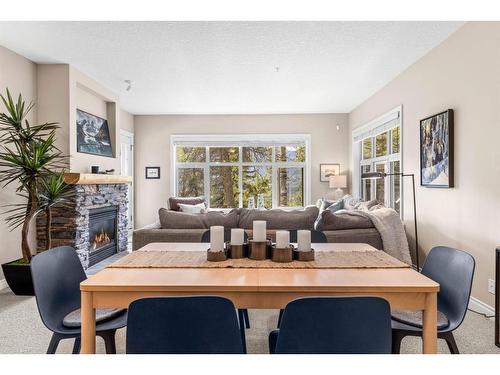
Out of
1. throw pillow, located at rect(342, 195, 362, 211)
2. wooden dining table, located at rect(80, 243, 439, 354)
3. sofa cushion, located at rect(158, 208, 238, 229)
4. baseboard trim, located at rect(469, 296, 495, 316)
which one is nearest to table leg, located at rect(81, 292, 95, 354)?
wooden dining table, located at rect(80, 243, 439, 354)

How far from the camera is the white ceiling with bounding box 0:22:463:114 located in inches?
127

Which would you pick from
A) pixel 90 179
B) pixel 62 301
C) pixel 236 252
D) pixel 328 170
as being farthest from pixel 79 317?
pixel 328 170

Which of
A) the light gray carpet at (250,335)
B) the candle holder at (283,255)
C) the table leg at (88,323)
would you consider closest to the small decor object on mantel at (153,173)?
the light gray carpet at (250,335)

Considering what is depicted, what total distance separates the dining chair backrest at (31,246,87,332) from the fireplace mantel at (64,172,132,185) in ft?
7.46

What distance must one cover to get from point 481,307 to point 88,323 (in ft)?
9.75

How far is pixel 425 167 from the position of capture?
3887 millimetres

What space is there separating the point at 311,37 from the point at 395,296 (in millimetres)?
2707

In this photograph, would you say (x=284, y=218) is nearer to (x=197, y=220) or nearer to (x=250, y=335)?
(x=197, y=220)

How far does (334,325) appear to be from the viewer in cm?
113

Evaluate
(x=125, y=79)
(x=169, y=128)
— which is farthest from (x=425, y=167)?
(x=169, y=128)

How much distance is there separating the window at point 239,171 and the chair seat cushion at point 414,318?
18.8ft
